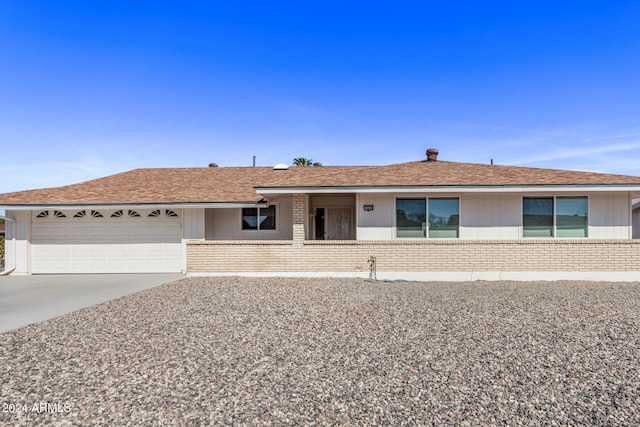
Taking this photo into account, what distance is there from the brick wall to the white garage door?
1.58m

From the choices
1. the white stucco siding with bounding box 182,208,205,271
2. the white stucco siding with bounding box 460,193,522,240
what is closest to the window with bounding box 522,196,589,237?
the white stucco siding with bounding box 460,193,522,240

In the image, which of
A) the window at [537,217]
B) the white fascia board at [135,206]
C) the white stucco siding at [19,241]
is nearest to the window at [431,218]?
the window at [537,217]

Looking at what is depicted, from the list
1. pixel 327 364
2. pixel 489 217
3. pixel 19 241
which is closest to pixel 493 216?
pixel 489 217

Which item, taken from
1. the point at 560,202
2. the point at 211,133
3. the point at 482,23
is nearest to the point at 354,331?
the point at 560,202

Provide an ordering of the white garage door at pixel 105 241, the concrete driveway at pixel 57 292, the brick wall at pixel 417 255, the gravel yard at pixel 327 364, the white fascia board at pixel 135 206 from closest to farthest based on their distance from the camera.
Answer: the gravel yard at pixel 327 364 < the concrete driveway at pixel 57 292 < the brick wall at pixel 417 255 < the white fascia board at pixel 135 206 < the white garage door at pixel 105 241

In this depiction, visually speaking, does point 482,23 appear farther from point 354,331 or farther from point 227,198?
point 354,331

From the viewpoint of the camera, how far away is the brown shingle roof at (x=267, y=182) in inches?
444

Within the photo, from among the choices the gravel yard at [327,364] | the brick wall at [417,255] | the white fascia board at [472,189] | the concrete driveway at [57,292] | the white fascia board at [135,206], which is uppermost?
the white fascia board at [472,189]

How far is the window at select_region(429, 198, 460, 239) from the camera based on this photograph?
453 inches

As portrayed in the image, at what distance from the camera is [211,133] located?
690 inches

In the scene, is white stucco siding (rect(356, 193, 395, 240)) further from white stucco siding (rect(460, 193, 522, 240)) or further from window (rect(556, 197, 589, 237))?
window (rect(556, 197, 589, 237))

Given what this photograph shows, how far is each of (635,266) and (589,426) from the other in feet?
36.6

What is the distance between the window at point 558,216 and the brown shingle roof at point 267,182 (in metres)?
0.67

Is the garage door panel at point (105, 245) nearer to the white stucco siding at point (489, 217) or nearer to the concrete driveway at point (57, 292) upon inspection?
the concrete driveway at point (57, 292)
